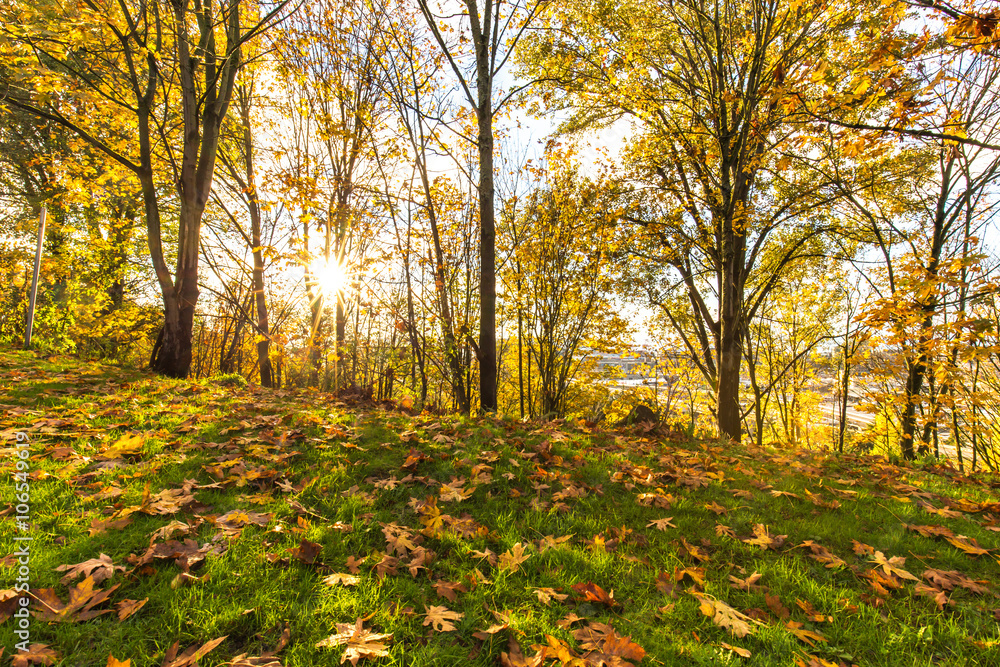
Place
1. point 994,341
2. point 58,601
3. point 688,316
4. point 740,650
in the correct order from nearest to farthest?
1. point 58,601
2. point 740,650
3. point 994,341
4. point 688,316

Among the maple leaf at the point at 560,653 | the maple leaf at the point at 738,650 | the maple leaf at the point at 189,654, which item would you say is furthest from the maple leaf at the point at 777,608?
the maple leaf at the point at 189,654

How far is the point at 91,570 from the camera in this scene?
181 centimetres

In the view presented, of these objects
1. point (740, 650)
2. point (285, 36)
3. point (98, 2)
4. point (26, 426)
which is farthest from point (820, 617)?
point (98, 2)

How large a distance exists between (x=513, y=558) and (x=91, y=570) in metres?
1.98

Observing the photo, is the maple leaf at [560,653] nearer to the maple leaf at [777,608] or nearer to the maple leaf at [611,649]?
the maple leaf at [611,649]

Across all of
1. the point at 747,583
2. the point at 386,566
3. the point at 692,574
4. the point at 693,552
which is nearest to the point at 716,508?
the point at 693,552

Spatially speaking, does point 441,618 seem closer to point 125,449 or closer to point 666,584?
point 666,584

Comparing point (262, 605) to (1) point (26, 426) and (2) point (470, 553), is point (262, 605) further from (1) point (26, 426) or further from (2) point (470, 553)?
(1) point (26, 426)

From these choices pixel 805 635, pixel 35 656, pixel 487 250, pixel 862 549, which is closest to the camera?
pixel 35 656

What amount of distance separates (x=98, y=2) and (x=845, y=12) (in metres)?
13.5

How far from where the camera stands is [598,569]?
2.33m

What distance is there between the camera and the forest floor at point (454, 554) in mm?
1662

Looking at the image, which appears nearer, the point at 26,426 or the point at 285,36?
the point at 26,426

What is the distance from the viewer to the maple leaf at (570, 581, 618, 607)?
2.03 metres
